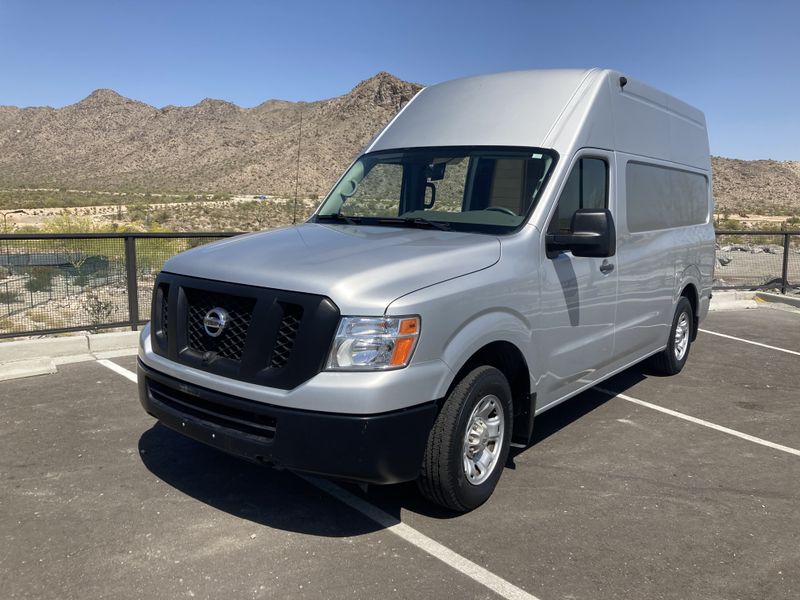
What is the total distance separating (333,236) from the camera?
15.0ft

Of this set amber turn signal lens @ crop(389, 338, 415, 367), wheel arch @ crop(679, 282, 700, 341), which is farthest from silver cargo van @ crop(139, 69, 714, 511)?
wheel arch @ crop(679, 282, 700, 341)

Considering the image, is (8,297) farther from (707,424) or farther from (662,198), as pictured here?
(707,424)

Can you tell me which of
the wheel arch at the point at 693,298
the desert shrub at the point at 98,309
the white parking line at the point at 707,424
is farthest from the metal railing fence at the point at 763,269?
the desert shrub at the point at 98,309

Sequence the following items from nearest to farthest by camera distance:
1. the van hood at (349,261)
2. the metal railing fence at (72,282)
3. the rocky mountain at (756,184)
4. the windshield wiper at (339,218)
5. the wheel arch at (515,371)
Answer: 1. the van hood at (349,261)
2. the wheel arch at (515,371)
3. the windshield wiper at (339,218)
4. the metal railing fence at (72,282)
5. the rocky mountain at (756,184)

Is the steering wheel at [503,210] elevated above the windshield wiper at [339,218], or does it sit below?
above

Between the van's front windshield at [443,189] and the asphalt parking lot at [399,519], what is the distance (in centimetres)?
177

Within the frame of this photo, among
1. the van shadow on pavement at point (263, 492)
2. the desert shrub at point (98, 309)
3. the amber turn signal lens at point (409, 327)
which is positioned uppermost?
the amber turn signal lens at point (409, 327)

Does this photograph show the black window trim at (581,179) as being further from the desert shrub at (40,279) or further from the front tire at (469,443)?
the desert shrub at (40,279)

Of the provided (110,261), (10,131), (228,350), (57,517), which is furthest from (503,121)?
(10,131)

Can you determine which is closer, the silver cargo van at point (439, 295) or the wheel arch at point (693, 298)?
the silver cargo van at point (439, 295)

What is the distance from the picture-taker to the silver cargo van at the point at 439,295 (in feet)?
11.7

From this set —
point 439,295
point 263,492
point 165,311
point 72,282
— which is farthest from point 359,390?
point 72,282

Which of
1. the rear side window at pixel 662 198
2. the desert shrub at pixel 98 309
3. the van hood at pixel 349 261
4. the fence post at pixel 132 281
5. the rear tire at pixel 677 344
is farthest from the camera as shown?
the desert shrub at pixel 98 309

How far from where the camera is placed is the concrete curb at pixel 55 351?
7.08m
